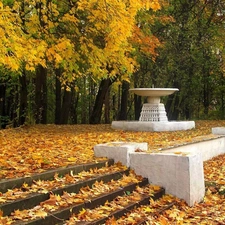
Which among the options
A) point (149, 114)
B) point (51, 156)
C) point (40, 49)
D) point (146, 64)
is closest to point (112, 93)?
point (146, 64)

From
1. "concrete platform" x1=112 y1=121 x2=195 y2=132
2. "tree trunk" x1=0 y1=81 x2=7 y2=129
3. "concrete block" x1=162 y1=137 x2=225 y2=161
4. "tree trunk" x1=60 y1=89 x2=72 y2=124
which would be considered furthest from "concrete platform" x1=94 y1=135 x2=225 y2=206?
"tree trunk" x1=0 y1=81 x2=7 y2=129

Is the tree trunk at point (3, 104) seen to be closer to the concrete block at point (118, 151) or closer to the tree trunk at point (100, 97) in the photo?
the tree trunk at point (100, 97)

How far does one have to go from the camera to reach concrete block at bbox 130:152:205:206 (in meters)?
5.98

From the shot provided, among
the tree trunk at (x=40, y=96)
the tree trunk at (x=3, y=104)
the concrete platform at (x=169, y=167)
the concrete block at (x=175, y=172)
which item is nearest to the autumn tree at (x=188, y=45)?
the tree trunk at (x=40, y=96)

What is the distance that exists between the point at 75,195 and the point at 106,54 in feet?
24.9

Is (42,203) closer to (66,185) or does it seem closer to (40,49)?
(66,185)

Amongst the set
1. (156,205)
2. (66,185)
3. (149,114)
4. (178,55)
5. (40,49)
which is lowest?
(156,205)

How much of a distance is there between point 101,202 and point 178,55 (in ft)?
48.9

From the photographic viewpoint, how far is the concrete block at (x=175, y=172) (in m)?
5.98

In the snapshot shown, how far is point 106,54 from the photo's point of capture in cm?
1202

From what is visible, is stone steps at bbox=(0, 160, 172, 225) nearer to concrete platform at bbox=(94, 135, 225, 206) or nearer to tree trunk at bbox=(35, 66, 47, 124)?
concrete platform at bbox=(94, 135, 225, 206)

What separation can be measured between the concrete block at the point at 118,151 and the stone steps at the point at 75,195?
0.18 metres

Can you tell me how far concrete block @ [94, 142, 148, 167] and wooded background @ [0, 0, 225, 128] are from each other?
2405 mm

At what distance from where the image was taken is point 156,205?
18.2 feet
